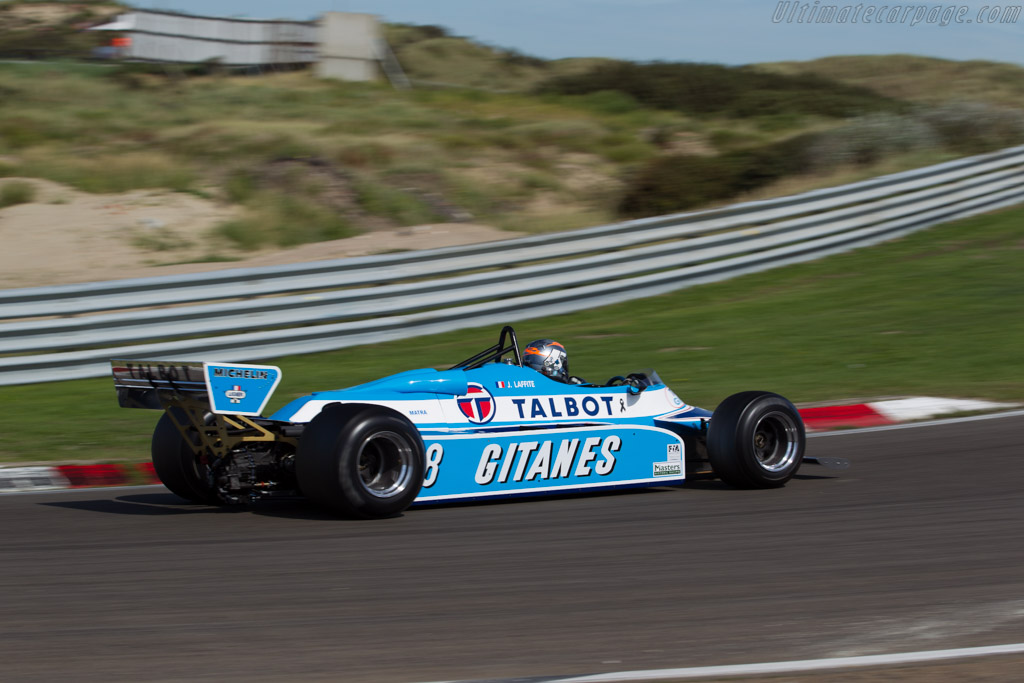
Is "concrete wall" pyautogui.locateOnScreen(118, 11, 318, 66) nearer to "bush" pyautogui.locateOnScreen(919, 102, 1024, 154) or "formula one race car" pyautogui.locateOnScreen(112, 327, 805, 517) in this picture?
"bush" pyautogui.locateOnScreen(919, 102, 1024, 154)

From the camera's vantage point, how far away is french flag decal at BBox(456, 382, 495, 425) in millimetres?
6848

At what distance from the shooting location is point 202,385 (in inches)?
242

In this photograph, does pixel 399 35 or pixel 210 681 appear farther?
pixel 399 35

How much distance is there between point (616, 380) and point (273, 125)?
1922cm

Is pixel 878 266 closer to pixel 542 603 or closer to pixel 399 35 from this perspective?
pixel 542 603

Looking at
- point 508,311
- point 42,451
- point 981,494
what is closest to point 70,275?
point 508,311

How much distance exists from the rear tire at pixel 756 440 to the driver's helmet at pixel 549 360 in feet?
3.25

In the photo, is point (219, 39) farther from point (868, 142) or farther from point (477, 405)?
Answer: point (477, 405)

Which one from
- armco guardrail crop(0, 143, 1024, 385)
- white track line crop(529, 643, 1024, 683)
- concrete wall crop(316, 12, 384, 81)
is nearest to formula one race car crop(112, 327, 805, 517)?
white track line crop(529, 643, 1024, 683)

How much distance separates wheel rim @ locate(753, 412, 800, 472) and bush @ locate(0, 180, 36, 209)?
46.0ft

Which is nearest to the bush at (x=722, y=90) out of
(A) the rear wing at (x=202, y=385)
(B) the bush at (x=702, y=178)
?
(B) the bush at (x=702, y=178)

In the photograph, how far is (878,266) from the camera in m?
16.1

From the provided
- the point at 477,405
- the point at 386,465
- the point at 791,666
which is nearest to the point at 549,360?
the point at 477,405

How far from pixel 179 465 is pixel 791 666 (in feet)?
13.8
